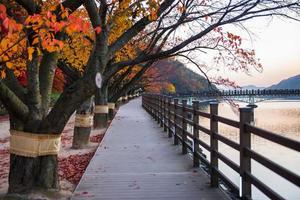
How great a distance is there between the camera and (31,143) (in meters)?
7.61

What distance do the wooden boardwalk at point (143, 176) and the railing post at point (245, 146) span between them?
938mm

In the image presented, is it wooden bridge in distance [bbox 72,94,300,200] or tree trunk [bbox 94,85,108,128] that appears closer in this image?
wooden bridge in distance [bbox 72,94,300,200]

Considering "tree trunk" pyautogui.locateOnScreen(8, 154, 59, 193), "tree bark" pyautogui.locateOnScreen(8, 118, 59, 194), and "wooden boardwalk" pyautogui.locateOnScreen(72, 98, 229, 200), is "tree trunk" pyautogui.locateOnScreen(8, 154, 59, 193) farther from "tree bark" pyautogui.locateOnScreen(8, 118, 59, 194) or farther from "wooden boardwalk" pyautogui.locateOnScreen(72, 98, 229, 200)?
"wooden boardwalk" pyautogui.locateOnScreen(72, 98, 229, 200)

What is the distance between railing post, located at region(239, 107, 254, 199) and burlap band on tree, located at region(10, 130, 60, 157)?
3294 mm

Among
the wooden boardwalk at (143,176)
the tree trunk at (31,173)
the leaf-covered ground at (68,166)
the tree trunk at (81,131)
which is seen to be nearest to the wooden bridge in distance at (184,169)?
the wooden boardwalk at (143,176)

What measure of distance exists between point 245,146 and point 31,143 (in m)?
3.64

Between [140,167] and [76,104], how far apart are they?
2.99 metres

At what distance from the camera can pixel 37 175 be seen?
775 centimetres

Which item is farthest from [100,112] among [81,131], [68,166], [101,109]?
[68,166]

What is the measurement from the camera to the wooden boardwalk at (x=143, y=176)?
290 inches

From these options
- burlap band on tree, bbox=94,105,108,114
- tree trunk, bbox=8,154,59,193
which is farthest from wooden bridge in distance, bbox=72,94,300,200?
burlap band on tree, bbox=94,105,108,114

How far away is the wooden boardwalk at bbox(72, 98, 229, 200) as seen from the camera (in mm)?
7371

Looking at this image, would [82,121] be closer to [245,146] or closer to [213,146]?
[213,146]

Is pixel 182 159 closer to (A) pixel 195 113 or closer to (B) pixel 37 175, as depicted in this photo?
(A) pixel 195 113
